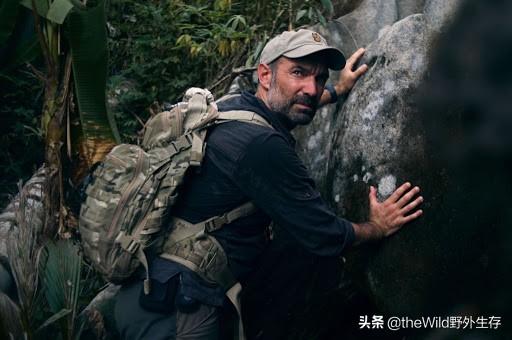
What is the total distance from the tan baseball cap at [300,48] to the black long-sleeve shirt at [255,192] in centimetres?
26

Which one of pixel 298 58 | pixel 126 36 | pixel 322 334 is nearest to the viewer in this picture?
pixel 298 58

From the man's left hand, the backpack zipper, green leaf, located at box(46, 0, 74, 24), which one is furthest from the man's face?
green leaf, located at box(46, 0, 74, 24)

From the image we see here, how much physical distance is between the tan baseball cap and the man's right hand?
27.7 inches

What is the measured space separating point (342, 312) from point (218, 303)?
1.05 meters

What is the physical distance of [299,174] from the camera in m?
3.61

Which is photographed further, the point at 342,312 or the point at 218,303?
the point at 342,312

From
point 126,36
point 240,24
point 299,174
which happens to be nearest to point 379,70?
point 299,174

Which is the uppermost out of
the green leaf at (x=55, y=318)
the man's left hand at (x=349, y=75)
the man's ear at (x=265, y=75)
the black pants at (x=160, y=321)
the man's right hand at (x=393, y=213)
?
the man's ear at (x=265, y=75)

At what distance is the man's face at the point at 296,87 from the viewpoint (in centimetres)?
382

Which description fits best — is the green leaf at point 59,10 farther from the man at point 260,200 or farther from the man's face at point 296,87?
the man's face at point 296,87

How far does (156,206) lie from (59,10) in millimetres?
1899

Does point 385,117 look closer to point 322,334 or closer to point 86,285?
point 322,334

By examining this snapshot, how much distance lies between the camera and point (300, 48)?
3760 millimetres

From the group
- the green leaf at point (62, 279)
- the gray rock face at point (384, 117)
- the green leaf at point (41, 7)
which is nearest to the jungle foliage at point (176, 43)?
the green leaf at point (41, 7)
